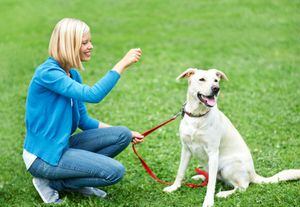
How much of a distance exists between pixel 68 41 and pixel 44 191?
1.55m

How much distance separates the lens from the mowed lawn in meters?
5.92

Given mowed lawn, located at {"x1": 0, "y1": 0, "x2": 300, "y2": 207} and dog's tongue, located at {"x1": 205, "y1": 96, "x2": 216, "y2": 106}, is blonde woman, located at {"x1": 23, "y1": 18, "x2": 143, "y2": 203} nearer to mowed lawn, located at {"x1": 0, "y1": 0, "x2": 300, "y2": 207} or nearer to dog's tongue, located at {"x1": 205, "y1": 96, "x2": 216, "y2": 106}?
mowed lawn, located at {"x1": 0, "y1": 0, "x2": 300, "y2": 207}

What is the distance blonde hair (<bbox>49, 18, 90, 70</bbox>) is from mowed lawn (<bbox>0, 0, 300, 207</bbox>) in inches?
57.4

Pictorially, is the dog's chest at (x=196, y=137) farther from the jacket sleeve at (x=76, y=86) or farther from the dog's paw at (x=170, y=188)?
the jacket sleeve at (x=76, y=86)

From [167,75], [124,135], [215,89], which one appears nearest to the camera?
[215,89]

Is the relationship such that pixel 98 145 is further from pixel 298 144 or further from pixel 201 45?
pixel 201 45

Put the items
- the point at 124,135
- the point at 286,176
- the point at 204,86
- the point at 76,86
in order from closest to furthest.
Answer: the point at 76,86 → the point at 204,86 → the point at 286,176 → the point at 124,135

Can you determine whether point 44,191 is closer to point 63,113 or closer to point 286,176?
point 63,113

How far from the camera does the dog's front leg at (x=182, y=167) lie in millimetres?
5703

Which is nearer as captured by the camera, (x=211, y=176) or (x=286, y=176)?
(x=211, y=176)

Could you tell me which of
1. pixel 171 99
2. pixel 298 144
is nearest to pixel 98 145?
pixel 298 144

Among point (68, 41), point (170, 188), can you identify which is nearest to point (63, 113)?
point (68, 41)

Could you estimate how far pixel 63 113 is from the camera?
5.21 metres

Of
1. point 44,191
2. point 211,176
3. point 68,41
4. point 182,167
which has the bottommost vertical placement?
point 44,191
